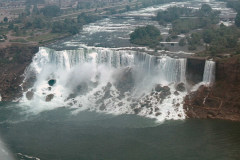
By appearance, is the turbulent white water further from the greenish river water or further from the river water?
the greenish river water

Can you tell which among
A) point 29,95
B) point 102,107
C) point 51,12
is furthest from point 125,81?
point 51,12

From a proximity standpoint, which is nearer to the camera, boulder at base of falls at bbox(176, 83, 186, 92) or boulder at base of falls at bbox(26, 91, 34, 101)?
boulder at base of falls at bbox(176, 83, 186, 92)

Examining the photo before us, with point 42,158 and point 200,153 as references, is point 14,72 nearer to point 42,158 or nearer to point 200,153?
point 42,158

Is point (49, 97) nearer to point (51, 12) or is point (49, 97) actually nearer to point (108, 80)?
point (108, 80)

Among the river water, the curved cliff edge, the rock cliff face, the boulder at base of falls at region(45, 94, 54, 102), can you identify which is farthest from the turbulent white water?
the rock cliff face

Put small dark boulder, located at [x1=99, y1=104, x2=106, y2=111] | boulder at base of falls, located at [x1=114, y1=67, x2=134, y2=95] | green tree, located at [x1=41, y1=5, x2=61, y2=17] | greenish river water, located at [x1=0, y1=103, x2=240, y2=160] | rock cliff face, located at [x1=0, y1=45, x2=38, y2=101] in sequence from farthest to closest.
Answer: green tree, located at [x1=41, y1=5, x2=61, y2=17]
rock cliff face, located at [x1=0, y1=45, x2=38, y2=101]
boulder at base of falls, located at [x1=114, y1=67, x2=134, y2=95]
small dark boulder, located at [x1=99, y1=104, x2=106, y2=111]
greenish river water, located at [x1=0, y1=103, x2=240, y2=160]

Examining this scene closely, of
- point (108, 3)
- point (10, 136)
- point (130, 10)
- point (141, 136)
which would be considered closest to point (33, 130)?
point (10, 136)

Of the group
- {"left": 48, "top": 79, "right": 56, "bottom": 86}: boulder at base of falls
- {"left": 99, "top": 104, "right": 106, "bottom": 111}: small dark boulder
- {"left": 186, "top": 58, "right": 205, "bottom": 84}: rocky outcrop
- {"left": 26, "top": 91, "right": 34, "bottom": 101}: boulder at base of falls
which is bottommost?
{"left": 26, "top": 91, "right": 34, "bottom": 101}: boulder at base of falls
